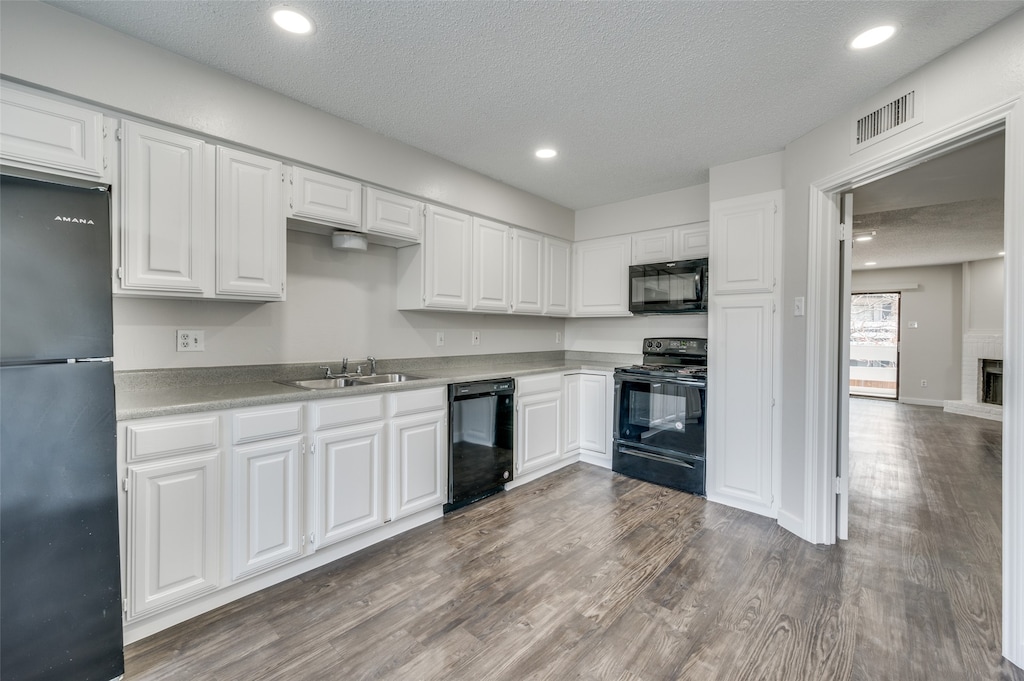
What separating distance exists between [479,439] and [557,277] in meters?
1.85

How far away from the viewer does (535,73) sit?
2129 millimetres

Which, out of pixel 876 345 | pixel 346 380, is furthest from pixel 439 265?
pixel 876 345

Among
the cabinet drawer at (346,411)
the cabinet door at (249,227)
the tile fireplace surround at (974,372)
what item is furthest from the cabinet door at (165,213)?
the tile fireplace surround at (974,372)

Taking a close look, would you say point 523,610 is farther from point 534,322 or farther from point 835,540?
point 534,322

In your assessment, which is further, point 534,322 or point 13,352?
point 534,322

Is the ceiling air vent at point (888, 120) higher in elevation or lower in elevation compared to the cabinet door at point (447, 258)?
higher

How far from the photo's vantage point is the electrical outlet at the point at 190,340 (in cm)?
229

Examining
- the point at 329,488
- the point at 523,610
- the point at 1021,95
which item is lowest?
the point at 523,610

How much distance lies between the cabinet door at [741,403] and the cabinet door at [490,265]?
1.63m

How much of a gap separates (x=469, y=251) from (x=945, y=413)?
25.6ft

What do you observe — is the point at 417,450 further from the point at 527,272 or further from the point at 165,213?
the point at 527,272

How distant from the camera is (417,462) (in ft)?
8.91

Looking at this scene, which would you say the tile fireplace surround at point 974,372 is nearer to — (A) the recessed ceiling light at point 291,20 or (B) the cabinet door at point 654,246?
(B) the cabinet door at point 654,246

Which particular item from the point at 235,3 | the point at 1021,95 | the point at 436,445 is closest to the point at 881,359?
the point at 1021,95
